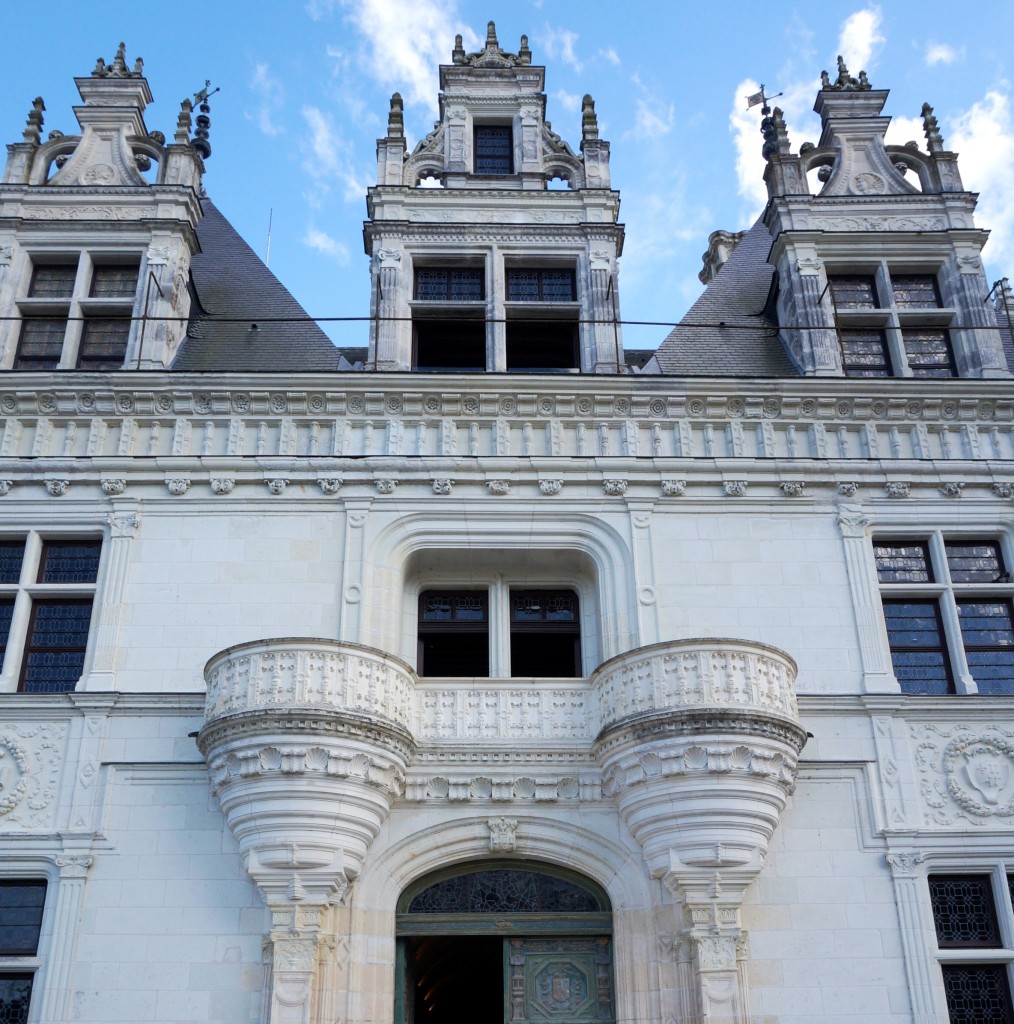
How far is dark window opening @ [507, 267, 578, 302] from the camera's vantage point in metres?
17.0

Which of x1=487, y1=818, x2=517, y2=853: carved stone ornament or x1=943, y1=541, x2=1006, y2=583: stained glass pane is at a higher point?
x1=943, y1=541, x2=1006, y2=583: stained glass pane

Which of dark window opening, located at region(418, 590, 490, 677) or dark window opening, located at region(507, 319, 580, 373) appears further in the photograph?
dark window opening, located at region(507, 319, 580, 373)

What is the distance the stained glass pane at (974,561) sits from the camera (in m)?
14.7

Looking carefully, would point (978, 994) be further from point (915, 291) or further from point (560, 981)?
point (915, 291)

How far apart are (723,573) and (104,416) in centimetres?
820

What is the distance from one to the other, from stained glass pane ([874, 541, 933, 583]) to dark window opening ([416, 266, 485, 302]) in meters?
6.79

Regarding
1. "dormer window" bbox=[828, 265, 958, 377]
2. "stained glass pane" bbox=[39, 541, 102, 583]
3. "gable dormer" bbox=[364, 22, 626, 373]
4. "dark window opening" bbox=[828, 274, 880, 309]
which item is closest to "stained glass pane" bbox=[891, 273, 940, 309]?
"dormer window" bbox=[828, 265, 958, 377]

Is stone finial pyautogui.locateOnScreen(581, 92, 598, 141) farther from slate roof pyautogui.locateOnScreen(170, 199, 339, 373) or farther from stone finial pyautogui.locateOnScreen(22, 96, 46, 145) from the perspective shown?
stone finial pyautogui.locateOnScreen(22, 96, 46, 145)

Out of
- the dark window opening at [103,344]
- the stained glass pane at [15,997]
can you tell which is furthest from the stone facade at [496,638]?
the dark window opening at [103,344]

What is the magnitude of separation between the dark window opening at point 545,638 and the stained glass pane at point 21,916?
598 centimetres

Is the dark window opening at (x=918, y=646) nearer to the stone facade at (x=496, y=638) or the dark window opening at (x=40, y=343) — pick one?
the stone facade at (x=496, y=638)

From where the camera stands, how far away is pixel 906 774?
1297cm

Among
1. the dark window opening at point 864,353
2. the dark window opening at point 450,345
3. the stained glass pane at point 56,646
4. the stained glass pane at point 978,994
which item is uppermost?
the dark window opening at point 450,345

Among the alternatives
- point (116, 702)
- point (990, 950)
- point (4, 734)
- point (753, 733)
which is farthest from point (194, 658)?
point (990, 950)
